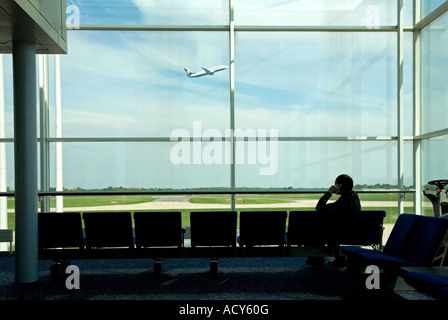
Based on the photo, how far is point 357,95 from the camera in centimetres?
727

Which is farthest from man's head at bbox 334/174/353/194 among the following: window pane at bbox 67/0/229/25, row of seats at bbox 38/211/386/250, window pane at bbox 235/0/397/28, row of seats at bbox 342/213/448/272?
window pane at bbox 67/0/229/25

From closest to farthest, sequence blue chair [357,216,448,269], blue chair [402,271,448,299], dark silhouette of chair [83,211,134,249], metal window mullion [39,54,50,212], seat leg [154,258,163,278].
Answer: blue chair [402,271,448,299], blue chair [357,216,448,269], dark silhouette of chair [83,211,134,249], seat leg [154,258,163,278], metal window mullion [39,54,50,212]

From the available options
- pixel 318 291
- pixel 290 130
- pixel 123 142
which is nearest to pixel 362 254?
pixel 318 291

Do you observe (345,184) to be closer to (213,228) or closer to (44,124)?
(213,228)

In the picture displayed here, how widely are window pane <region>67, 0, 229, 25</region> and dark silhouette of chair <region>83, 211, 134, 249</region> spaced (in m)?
4.51

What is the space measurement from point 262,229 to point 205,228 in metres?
0.65

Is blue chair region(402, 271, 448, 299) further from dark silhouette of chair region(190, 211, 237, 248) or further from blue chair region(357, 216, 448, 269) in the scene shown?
dark silhouette of chair region(190, 211, 237, 248)

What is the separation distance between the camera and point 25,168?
4.15 metres

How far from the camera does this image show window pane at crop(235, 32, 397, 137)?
7227 millimetres

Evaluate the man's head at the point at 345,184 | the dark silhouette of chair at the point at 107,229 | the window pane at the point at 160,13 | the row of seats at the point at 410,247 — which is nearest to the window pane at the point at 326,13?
the window pane at the point at 160,13

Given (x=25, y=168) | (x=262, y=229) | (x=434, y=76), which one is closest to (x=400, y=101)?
(x=434, y=76)

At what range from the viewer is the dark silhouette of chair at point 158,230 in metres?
4.09

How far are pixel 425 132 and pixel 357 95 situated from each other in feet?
4.76
